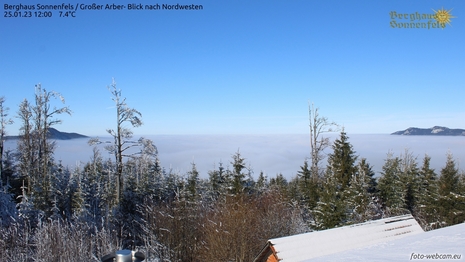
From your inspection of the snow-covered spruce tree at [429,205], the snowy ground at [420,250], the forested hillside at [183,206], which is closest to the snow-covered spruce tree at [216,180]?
the forested hillside at [183,206]

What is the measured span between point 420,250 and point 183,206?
15.3 m

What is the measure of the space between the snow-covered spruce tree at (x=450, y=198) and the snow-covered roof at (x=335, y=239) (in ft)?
41.1

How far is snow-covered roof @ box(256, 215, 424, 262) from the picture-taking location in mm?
9820

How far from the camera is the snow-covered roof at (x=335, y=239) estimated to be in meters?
9.82

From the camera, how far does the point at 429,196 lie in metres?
23.3

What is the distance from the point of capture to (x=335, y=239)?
10461 mm

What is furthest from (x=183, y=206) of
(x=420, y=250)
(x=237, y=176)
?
(x=420, y=250)

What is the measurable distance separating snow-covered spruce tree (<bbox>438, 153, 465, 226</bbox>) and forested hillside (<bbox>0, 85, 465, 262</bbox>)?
60 millimetres

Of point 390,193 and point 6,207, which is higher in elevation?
point 6,207

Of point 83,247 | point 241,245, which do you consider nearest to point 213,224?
point 241,245

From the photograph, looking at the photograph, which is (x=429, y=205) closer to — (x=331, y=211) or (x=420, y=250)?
(x=331, y=211)

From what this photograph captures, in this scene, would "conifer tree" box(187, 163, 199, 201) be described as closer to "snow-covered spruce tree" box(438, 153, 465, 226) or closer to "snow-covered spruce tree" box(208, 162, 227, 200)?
"snow-covered spruce tree" box(208, 162, 227, 200)

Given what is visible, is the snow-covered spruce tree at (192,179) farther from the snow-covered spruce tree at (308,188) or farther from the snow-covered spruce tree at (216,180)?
Answer: the snow-covered spruce tree at (308,188)

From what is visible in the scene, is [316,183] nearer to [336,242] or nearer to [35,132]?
[336,242]
